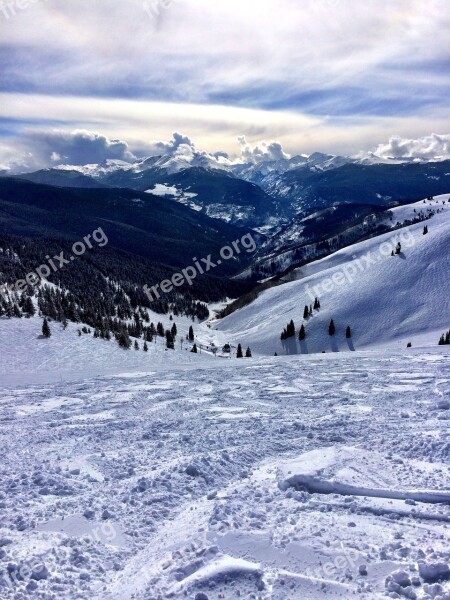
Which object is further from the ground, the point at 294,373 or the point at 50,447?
the point at 50,447

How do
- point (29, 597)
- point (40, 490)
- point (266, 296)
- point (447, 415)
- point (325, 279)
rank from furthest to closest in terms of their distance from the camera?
point (266, 296) → point (325, 279) → point (447, 415) → point (40, 490) → point (29, 597)

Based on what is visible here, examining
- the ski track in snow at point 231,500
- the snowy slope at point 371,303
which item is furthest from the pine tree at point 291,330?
the ski track in snow at point 231,500

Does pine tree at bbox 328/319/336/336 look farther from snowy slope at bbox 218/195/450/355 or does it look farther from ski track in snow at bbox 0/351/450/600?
ski track in snow at bbox 0/351/450/600

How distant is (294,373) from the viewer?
2627cm

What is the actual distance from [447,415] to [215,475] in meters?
9.96

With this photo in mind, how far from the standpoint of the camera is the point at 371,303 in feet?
333

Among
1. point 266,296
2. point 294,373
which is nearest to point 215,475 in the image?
point 294,373

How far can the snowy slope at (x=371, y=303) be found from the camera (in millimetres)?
88744

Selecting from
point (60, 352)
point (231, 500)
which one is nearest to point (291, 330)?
point (60, 352)

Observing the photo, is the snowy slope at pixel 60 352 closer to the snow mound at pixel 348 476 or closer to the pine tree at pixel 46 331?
the pine tree at pixel 46 331

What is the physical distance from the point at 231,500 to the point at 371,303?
327 ft

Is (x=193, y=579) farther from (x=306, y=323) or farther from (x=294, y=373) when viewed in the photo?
(x=306, y=323)

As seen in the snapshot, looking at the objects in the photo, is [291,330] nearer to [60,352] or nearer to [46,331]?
[46,331]

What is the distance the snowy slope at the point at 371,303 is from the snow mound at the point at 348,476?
234ft
